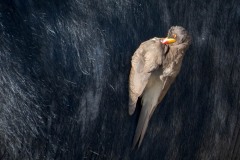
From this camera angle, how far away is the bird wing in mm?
1990

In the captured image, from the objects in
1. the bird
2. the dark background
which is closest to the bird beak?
the bird

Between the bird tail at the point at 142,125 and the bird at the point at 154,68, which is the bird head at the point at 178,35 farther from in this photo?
the bird tail at the point at 142,125

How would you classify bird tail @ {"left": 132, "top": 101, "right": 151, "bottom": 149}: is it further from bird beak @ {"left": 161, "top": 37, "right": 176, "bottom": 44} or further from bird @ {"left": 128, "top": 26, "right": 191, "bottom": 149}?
bird beak @ {"left": 161, "top": 37, "right": 176, "bottom": 44}

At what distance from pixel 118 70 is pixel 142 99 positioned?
0.11 meters

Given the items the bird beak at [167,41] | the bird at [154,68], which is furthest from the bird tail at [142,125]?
the bird beak at [167,41]

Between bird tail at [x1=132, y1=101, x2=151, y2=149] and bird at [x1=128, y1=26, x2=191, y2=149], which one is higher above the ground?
bird at [x1=128, y1=26, x2=191, y2=149]

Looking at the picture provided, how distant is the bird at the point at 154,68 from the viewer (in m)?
2.00

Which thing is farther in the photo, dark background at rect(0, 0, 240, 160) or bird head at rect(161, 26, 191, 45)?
bird head at rect(161, 26, 191, 45)

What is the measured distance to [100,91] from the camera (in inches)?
80.2

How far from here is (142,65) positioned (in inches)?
79.0

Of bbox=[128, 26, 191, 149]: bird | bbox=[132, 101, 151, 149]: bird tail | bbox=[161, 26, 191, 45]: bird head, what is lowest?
bbox=[132, 101, 151, 149]: bird tail

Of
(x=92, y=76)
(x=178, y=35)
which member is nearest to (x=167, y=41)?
(x=178, y=35)

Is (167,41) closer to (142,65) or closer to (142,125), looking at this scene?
(142,65)

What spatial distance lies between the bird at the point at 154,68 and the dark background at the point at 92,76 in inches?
1.6
